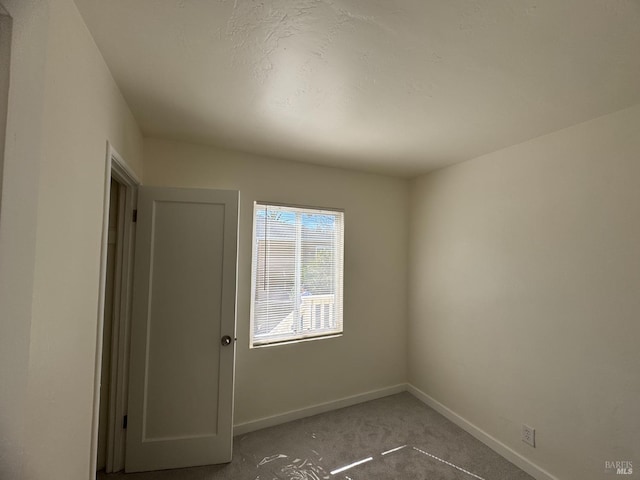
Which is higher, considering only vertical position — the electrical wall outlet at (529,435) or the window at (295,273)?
the window at (295,273)

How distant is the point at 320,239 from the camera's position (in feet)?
9.05

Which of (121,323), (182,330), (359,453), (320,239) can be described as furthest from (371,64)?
(359,453)

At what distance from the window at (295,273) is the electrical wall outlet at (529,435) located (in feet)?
5.35

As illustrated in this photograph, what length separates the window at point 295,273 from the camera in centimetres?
246

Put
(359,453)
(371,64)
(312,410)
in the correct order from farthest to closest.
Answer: (312,410) → (359,453) → (371,64)

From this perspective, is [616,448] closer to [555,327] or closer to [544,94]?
[555,327]

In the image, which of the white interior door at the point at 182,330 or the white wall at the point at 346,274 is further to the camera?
the white wall at the point at 346,274

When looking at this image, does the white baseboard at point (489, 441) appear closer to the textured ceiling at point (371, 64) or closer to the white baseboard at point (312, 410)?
the white baseboard at point (312, 410)

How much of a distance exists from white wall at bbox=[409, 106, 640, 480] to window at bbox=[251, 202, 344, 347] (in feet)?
3.73

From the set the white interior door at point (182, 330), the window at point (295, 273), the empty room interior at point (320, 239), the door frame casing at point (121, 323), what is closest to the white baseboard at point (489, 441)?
the empty room interior at point (320, 239)

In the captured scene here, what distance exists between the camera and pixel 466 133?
1964mm

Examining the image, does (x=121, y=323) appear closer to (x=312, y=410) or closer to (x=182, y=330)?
(x=182, y=330)

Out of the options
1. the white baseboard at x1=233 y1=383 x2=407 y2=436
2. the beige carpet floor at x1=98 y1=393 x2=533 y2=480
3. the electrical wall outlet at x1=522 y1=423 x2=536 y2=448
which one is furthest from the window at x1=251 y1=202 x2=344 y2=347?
the electrical wall outlet at x1=522 y1=423 x2=536 y2=448

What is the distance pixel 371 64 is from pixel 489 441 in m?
2.93
